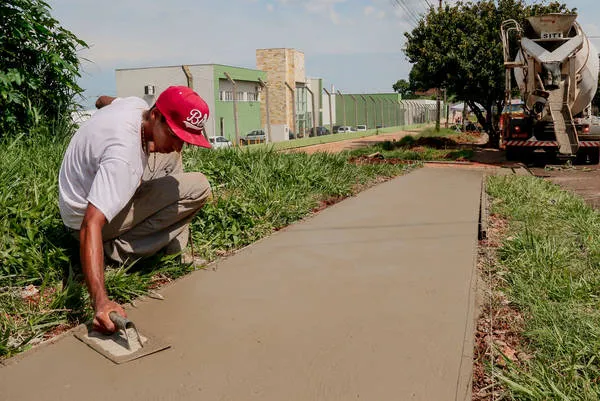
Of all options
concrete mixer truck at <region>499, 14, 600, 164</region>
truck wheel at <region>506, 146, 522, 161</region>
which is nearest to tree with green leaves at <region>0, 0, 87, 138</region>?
concrete mixer truck at <region>499, 14, 600, 164</region>

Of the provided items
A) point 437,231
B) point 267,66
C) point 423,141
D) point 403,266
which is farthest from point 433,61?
point 267,66

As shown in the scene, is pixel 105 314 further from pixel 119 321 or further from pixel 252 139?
pixel 252 139

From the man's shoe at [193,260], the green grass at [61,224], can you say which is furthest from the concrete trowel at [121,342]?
the man's shoe at [193,260]

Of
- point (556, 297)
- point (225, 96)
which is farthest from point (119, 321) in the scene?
point (225, 96)

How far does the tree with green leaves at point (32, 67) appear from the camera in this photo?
5.40m

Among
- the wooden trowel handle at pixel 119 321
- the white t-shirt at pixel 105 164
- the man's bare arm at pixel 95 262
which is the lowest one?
the wooden trowel handle at pixel 119 321

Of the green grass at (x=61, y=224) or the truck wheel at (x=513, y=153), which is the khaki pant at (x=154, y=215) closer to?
the green grass at (x=61, y=224)

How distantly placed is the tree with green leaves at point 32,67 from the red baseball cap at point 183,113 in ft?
10.2

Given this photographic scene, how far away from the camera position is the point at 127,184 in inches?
108

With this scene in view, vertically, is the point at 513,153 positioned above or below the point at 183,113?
below

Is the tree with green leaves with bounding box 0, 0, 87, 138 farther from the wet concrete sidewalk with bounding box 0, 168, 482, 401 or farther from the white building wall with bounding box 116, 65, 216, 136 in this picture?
the white building wall with bounding box 116, 65, 216, 136

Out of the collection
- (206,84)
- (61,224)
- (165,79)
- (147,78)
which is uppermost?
(147,78)

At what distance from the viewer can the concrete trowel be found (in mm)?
2588

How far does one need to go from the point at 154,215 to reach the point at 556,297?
2.57 meters
